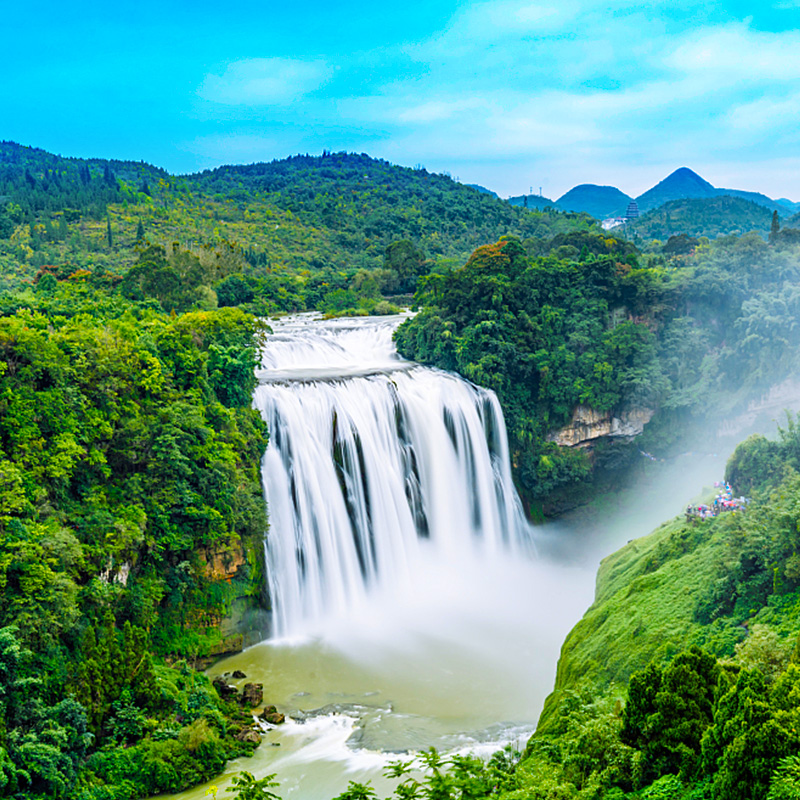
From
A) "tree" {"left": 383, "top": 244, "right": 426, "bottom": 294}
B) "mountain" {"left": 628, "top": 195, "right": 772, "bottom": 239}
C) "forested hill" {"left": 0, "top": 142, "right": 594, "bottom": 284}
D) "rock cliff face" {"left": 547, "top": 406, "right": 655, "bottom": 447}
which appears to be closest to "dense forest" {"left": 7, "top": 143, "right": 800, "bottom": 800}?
"rock cliff face" {"left": 547, "top": 406, "right": 655, "bottom": 447}

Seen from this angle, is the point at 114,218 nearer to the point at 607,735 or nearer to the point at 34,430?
the point at 34,430

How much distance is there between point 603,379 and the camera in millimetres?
27078

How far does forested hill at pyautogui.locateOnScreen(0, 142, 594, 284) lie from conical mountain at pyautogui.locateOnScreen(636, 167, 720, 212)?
96981 mm

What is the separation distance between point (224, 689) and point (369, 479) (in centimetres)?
727

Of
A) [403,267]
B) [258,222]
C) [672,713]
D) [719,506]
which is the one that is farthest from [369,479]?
[258,222]

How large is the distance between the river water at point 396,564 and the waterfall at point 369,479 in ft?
0.15

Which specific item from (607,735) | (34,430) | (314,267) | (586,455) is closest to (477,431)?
(586,455)

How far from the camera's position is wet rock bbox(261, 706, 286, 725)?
13209mm

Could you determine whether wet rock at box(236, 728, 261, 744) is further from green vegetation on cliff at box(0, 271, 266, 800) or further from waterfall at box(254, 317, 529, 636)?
waterfall at box(254, 317, 529, 636)

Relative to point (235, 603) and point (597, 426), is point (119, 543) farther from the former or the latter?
point (597, 426)

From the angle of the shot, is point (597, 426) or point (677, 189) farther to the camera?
point (677, 189)

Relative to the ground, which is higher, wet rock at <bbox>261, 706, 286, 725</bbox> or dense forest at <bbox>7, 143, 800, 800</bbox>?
dense forest at <bbox>7, 143, 800, 800</bbox>

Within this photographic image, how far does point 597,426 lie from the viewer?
2722 cm

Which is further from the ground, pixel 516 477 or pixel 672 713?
pixel 672 713
